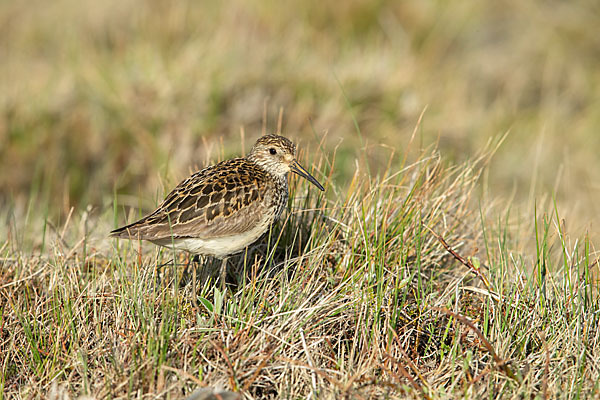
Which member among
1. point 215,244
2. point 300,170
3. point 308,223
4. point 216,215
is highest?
point 300,170

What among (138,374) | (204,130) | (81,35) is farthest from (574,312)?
(81,35)

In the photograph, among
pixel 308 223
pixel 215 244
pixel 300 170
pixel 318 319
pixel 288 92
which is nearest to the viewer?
pixel 318 319

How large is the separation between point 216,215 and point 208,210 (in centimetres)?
5

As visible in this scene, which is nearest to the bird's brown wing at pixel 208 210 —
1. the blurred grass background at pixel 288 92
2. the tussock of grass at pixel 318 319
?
the tussock of grass at pixel 318 319

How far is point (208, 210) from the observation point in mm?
4133

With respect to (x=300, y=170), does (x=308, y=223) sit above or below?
below

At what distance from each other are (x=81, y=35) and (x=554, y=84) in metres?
6.73

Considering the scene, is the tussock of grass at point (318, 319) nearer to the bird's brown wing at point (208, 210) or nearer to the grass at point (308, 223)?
the grass at point (308, 223)

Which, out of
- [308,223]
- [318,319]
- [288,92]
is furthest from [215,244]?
[288,92]

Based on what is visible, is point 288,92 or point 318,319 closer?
point 318,319

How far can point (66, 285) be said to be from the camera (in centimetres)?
414

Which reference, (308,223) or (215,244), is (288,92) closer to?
(308,223)

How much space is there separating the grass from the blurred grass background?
0.10 ft

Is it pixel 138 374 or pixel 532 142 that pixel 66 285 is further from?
pixel 532 142
